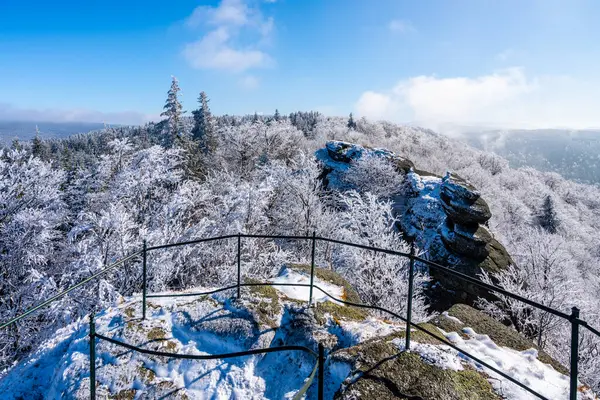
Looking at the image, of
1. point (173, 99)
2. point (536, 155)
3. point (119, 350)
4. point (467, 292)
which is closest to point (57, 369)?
point (119, 350)

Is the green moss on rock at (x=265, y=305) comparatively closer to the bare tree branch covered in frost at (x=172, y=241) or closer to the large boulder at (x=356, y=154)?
the bare tree branch covered in frost at (x=172, y=241)

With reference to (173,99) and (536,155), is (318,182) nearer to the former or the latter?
(173,99)

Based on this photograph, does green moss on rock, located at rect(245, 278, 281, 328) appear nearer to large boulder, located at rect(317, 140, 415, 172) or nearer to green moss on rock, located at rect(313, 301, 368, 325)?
green moss on rock, located at rect(313, 301, 368, 325)

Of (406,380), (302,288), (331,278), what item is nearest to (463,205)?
(331,278)

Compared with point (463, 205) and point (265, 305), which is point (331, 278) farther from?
point (463, 205)

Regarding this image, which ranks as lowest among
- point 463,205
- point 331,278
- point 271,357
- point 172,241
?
point 172,241
